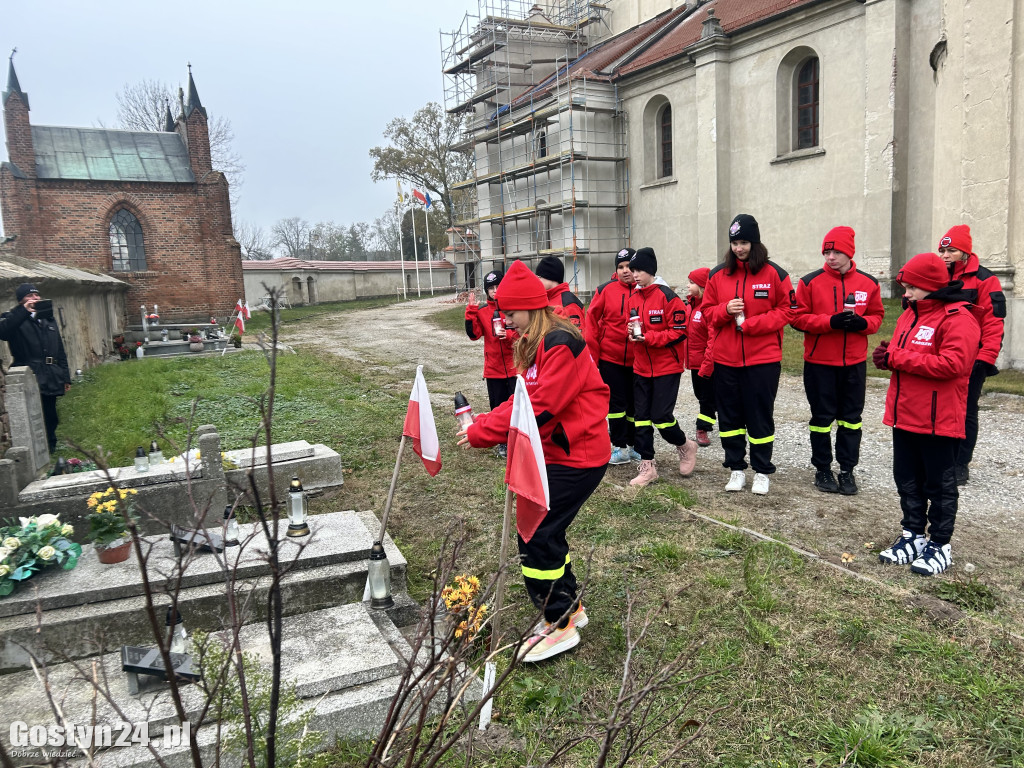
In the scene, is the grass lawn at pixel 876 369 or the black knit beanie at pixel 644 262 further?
the grass lawn at pixel 876 369

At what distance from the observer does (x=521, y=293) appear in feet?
12.5

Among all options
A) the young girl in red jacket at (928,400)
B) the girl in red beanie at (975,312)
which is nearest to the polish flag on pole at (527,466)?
the young girl in red jacket at (928,400)

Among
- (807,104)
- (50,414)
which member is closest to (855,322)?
(50,414)

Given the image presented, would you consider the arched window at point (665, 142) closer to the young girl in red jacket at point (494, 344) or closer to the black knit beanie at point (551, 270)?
the young girl in red jacket at point (494, 344)

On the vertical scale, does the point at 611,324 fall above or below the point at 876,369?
above

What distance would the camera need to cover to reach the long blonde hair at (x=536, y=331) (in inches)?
150

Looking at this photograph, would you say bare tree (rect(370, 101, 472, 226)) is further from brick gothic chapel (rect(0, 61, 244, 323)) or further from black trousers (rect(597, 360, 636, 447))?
black trousers (rect(597, 360, 636, 447))

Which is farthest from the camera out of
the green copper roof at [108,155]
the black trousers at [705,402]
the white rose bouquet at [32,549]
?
the green copper roof at [108,155]

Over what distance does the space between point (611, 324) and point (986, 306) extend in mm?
3032

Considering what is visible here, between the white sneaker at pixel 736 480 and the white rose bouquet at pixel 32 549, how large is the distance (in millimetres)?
4983

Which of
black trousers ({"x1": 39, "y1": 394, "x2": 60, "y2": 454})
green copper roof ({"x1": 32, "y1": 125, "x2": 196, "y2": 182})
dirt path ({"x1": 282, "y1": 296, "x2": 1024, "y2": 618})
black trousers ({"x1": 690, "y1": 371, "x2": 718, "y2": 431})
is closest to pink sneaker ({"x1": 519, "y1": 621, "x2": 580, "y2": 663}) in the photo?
dirt path ({"x1": 282, "y1": 296, "x2": 1024, "y2": 618})

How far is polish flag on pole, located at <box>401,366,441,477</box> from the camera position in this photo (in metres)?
4.57

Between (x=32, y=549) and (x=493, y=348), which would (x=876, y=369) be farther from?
(x=32, y=549)

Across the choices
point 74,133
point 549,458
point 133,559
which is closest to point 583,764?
point 549,458
